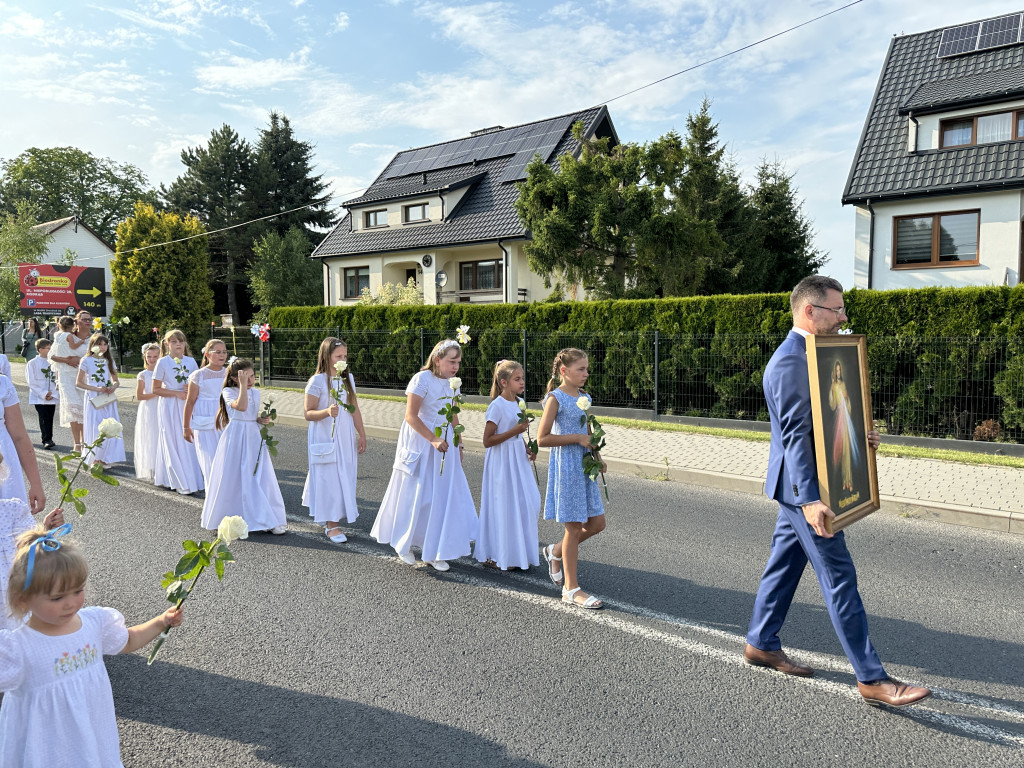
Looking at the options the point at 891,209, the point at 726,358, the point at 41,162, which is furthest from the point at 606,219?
the point at 41,162

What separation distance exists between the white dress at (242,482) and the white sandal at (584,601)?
10.2 ft

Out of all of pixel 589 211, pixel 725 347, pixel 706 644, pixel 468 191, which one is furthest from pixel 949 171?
pixel 706 644

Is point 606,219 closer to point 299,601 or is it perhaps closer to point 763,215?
point 299,601

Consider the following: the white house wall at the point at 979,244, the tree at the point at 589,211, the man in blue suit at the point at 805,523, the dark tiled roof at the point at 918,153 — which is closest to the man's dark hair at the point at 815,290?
the man in blue suit at the point at 805,523

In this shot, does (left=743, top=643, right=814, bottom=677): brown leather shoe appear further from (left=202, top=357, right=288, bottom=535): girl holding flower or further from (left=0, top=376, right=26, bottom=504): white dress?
(left=202, top=357, right=288, bottom=535): girl holding flower

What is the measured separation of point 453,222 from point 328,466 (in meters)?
28.2

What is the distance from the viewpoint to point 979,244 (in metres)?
19.9

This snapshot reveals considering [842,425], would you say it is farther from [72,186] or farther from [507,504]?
[72,186]

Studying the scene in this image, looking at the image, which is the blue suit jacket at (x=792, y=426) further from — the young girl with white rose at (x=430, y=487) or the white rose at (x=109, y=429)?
the white rose at (x=109, y=429)

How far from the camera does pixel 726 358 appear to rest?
46.5 ft

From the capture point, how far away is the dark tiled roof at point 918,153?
1973 centimetres

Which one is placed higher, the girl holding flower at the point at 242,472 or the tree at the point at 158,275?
the tree at the point at 158,275

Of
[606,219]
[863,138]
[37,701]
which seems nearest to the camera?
[37,701]

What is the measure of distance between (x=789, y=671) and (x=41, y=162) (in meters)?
77.5
